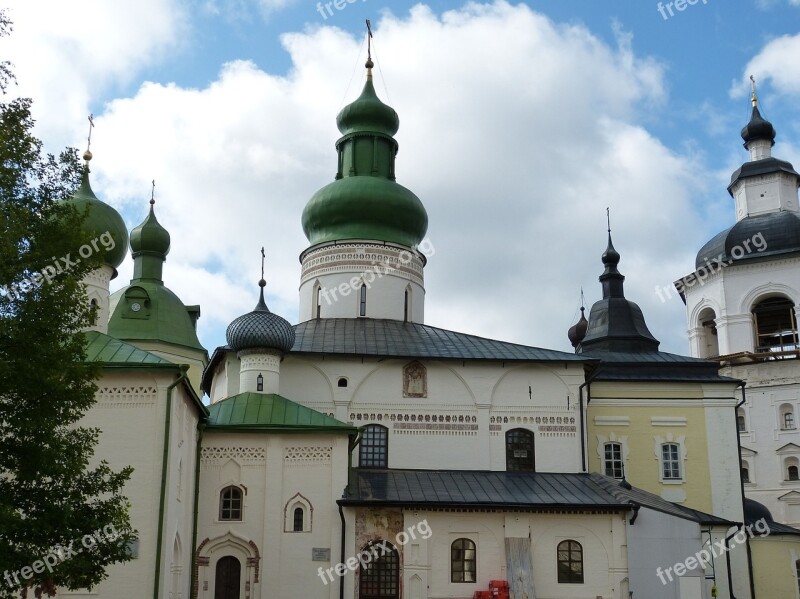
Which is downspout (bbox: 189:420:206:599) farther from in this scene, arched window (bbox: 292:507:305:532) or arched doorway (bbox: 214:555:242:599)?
arched window (bbox: 292:507:305:532)

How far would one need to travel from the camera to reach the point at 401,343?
23.6 meters

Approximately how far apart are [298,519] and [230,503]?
1.46 metres

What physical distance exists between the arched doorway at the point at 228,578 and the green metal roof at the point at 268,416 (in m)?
2.73

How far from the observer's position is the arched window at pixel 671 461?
2412cm

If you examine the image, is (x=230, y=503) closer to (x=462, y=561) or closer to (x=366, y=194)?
(x=462, y=561)

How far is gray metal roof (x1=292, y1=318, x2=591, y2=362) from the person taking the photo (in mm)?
22844

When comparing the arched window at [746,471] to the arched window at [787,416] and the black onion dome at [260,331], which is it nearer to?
the arched window at [787,416]

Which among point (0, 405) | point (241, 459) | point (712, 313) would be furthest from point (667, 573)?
point (712, 313)

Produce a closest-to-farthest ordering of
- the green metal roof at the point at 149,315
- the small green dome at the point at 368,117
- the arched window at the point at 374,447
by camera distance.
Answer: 1. the arched window at the point at 374,447
2. the green metal roof at the point at 149,315
3. the small green dome at the point at 368,117

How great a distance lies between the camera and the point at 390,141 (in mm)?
28469

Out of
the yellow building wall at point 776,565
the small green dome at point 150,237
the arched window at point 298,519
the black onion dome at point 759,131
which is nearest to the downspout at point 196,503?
the arched window at point 298,519

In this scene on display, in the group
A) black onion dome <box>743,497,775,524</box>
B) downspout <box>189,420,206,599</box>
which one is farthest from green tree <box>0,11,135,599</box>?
black onion dome <box>743,497,775,524</box>

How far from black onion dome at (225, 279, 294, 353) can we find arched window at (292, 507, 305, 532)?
148 inches

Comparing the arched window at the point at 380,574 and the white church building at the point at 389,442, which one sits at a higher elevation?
the white church building at the point at 389,442
